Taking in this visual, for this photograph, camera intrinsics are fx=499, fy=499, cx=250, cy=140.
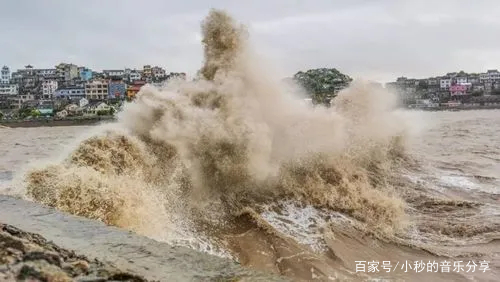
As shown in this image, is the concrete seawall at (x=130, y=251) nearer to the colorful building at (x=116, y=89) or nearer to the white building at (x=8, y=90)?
the colorful building at (x=116, y=89)

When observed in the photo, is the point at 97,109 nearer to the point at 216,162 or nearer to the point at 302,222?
the point at 216,162

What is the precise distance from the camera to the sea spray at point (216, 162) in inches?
308

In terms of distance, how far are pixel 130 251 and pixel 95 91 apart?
Result: 11919 centimetres

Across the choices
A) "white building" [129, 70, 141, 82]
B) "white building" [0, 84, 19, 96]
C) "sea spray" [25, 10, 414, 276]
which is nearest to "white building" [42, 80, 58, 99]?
"white building" [0, 84, 19, 96]

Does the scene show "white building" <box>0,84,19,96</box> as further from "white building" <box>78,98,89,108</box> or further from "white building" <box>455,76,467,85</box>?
"white building" <box>455,76,467,85</box>

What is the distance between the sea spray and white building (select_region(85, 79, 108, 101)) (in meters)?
110

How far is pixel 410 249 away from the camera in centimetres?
784

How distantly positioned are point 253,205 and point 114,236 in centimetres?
530

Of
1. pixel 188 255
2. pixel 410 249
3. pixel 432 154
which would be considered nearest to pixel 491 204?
pixel 410 249

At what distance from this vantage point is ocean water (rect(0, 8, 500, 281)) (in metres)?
7.38

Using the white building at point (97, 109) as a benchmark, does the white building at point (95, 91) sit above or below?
above

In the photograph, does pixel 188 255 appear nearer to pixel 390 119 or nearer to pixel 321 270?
pixel 321 270

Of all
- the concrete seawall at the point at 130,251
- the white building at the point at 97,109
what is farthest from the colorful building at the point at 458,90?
the concrete seawall at the point at 130,251

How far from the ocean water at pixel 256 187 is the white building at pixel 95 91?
→ 109m
